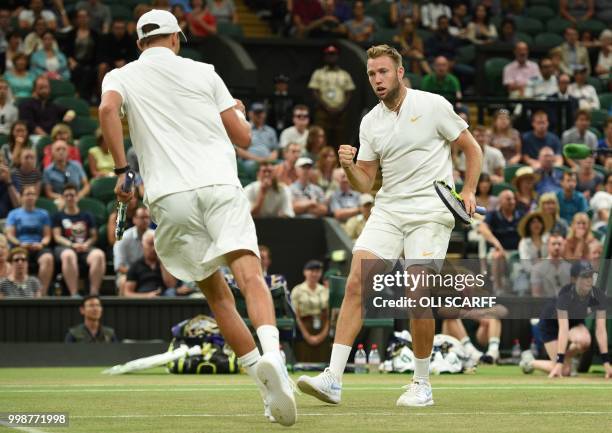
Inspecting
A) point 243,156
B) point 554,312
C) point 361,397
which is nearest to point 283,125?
point 243,156

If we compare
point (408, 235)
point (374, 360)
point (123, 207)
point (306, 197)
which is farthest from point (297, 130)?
point (123, 207)

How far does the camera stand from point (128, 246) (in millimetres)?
16438

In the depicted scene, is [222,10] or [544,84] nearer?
[544,84]

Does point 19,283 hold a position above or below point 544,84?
below

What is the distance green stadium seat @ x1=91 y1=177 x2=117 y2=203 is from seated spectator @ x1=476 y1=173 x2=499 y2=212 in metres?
4.81

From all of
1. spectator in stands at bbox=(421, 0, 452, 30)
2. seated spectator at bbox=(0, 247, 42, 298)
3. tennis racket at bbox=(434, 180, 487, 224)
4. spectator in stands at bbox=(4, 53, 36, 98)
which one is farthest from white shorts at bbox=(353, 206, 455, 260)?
spectator in stands at bbox=(421, 0, 452, 30)

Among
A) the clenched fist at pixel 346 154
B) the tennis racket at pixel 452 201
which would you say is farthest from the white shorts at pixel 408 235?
the clenched fist at pixel 346 154

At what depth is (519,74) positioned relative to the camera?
2234 centimetres

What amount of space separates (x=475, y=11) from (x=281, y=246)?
8736 mm

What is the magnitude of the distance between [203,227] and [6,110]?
38.6 ft

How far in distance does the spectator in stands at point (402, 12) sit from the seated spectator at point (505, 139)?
3940 millimetres

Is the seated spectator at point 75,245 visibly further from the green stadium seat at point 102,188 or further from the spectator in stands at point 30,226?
the green stadium seat at point 102,188

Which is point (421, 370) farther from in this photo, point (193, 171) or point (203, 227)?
point (193, 171)

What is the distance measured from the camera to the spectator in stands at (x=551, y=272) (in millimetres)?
15938
